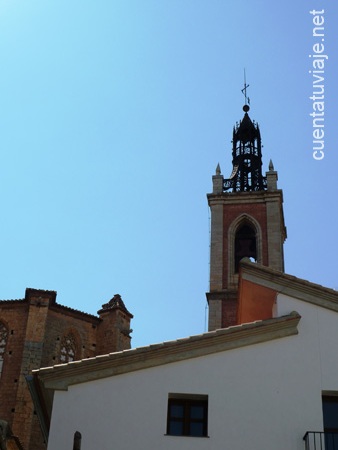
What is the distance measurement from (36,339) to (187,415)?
750 inches

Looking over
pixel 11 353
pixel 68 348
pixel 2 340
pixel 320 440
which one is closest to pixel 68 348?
pixel 68 348

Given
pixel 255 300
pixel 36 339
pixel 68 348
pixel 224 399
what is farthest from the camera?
pixel 68 348

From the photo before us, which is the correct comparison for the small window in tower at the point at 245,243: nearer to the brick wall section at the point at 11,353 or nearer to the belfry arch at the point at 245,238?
the belfry arch at the point at 245,238

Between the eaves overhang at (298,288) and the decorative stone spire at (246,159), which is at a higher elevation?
the decorative stone spire at (246,159)

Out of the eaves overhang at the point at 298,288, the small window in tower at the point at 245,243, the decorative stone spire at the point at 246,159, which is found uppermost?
the decorative stone spire at the point at 246,159

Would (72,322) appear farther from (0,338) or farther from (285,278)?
(285,278)

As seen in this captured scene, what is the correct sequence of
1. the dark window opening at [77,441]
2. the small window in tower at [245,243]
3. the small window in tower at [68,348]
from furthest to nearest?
the small window in tower at [245,243]
the small window in tower at [68,348]
the dark window opening at [77,441]

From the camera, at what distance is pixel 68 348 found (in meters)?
30.5

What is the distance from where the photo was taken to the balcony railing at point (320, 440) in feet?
35.0

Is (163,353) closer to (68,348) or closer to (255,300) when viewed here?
(255,300)

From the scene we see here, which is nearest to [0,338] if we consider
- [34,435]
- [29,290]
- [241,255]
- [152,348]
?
[29,290]

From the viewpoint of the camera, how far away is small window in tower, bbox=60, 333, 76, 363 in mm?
30047

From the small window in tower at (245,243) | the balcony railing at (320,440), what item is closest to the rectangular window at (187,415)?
the balcony railing at (320,440)

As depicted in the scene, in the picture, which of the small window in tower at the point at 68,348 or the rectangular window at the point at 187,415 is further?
the small window in tower at the point at 68,348
